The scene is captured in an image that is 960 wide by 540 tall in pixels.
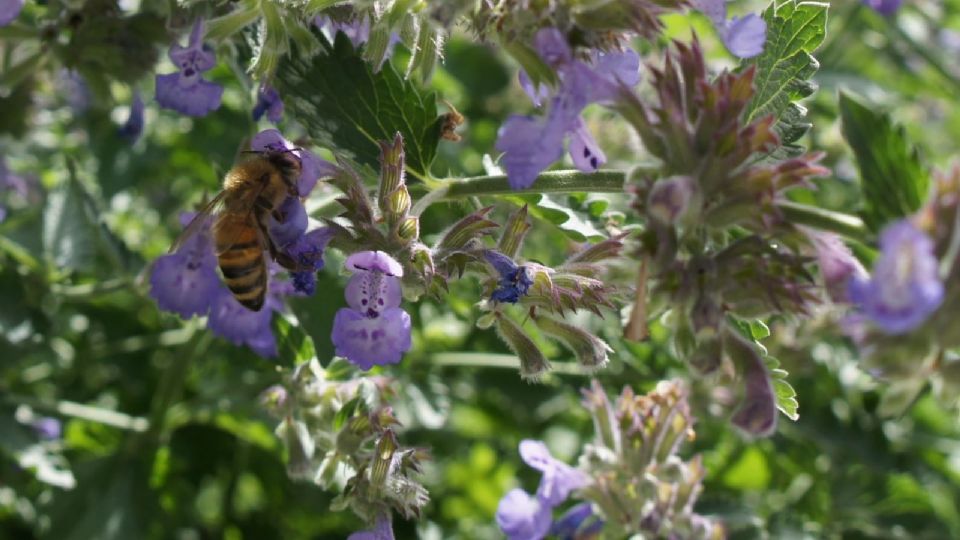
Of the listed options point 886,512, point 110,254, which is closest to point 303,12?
point 110,254

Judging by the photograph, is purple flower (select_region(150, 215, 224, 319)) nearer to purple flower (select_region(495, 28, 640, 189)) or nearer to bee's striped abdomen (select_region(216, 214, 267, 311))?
bee's striped abdomen (select_region(216, 214, 267, 311))

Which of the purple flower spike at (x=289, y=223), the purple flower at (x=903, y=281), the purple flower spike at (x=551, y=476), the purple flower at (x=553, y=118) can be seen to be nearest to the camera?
the purple flower at (x=903, y=281)

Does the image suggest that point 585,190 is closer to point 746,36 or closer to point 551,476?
point 746,36

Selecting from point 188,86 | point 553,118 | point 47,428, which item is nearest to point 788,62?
point 553,118

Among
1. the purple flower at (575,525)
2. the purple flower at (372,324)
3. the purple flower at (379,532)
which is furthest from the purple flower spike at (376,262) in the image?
the purple flower at (575,525)

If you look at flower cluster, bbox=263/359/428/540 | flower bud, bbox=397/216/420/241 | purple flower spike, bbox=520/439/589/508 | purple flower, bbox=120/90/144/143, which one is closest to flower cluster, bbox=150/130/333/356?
flower cluster, bbox=263/359/428/540

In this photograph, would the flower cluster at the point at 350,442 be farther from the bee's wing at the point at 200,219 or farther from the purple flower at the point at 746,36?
the purple flower at the point at 746,36
